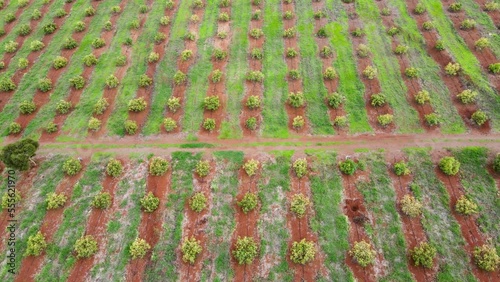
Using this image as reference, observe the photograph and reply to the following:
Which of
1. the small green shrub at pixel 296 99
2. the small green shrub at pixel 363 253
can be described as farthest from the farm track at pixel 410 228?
the small green shrub at pixel 296 99

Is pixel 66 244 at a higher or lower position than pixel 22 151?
lower

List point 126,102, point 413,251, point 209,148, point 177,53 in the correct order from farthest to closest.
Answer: point 177,53 < point 126,102 < point 209,148 < point 413,251

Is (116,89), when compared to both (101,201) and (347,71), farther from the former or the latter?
(347,71)

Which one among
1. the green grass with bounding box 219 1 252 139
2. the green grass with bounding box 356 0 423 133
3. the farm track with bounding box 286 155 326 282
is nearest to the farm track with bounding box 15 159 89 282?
the green grass with bounding box 219 1 252 139

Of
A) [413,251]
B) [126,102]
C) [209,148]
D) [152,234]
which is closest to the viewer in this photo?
[413,251]

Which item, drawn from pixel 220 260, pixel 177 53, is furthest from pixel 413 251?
pixel 177 53

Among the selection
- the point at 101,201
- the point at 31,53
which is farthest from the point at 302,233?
the point at 31,53

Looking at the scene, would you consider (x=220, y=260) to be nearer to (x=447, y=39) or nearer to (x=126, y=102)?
(x=126, y=102)

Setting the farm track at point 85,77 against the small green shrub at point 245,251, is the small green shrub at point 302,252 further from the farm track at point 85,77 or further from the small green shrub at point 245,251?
the farm track at point 85,77
